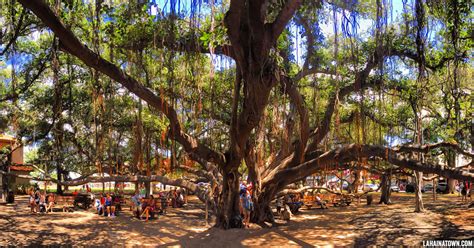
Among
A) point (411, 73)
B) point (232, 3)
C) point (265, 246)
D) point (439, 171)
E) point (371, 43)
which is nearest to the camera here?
point (232, 3)

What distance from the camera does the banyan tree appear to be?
5.05 metres

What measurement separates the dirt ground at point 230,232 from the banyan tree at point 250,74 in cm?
82

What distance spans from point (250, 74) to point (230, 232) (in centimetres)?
477

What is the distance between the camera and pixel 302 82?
11.9 m

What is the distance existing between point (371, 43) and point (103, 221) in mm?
8436

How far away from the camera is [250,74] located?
Result: 5.21 meters

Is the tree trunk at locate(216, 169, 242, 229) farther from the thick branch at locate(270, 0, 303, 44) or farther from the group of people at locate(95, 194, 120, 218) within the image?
the group of people at locate(95, 194, 120, 218)

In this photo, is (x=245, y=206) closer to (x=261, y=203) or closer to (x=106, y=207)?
(x=261, y=203)

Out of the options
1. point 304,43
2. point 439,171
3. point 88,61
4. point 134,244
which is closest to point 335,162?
point 439,171

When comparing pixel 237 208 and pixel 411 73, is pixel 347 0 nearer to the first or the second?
pixel 237 208

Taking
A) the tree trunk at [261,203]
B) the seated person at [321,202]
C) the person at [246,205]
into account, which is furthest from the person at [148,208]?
the seated person at [321,202]

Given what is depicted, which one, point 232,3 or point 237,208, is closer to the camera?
point 232,3

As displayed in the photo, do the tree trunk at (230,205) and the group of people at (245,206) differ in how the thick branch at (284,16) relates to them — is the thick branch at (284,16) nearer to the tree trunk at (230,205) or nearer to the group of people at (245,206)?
the tree trunk at (230,205)

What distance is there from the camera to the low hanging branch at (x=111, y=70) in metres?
5.26
